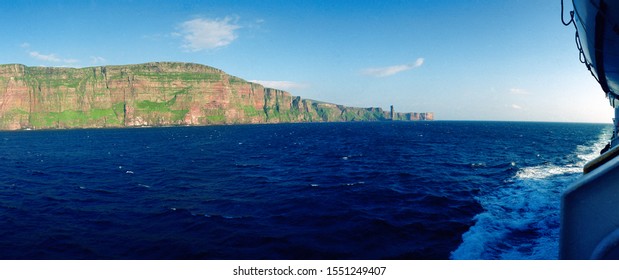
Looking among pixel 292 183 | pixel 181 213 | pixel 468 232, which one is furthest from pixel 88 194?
pixel 468 232

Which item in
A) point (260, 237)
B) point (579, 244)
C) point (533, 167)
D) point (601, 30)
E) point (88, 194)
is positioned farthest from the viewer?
point (533, 167)

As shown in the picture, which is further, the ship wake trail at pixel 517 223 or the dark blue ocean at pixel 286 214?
the dark blue ocean at pixel 286 214

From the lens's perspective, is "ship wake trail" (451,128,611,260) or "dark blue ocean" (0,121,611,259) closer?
"ship wake trail" (451,128,611,260)

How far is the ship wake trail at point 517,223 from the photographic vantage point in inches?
438

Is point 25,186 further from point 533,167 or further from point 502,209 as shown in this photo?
point 533,167

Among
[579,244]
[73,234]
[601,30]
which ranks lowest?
[73,234]

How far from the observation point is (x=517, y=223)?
14383 mm

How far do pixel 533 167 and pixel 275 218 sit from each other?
3216 centimetres

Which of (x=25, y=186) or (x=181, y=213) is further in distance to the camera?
(x=25, y=186)

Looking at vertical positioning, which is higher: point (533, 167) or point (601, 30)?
point (601, 30)

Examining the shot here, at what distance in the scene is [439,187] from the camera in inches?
870

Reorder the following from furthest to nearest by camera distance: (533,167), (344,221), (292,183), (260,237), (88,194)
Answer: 1. (533,167)
2. (292,183)
3. (88,194)
4. (344,221)
5. (260,237)

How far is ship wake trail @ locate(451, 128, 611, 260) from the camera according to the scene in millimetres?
11133

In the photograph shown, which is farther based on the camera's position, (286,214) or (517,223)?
(286,214)
